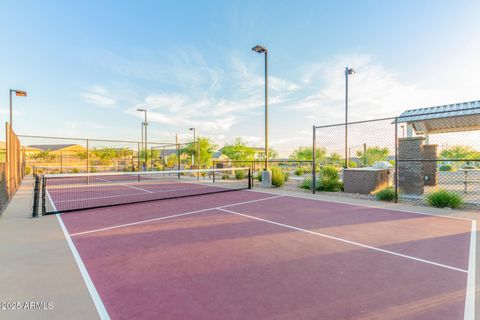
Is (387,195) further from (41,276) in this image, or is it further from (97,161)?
(97,161)

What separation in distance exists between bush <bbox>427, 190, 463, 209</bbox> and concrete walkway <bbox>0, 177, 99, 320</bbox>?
31.2 feet

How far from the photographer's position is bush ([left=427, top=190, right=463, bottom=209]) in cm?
718

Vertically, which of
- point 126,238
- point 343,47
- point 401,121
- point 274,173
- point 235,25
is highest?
point 235,25

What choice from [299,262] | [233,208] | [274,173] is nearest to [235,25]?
[274,173]

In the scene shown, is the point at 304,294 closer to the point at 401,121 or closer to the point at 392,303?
the point at 392,303

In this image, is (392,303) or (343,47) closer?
(392,303)

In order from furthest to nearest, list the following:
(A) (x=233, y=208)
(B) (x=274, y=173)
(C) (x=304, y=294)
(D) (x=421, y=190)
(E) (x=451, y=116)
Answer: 1. (B) (x=274, y=173)
2. (D) (x=421, y=190)
3. (E) (x=451, y=116)
4. (A) (x=233, y=208)
5. (C) (x=304, y=294)

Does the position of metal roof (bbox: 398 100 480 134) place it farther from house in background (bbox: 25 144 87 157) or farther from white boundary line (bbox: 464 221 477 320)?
house in background (bbox: 25 144 87 157)

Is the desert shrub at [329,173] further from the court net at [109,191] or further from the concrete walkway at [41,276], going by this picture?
the concrete walkway at [41,276]

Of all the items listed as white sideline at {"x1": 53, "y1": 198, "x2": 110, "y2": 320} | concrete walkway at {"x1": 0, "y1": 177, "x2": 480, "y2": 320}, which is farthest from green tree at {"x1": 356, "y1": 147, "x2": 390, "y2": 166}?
white sideline at {"x1": 53, "y1": 198, "x2": 110, "y2": 320}

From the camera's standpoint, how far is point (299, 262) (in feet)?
11.4

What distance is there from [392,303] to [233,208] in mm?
5362

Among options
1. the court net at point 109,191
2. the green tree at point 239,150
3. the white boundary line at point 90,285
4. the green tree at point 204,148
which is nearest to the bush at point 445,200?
the court net at point 109,191

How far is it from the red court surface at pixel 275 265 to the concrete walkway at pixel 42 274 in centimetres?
13
